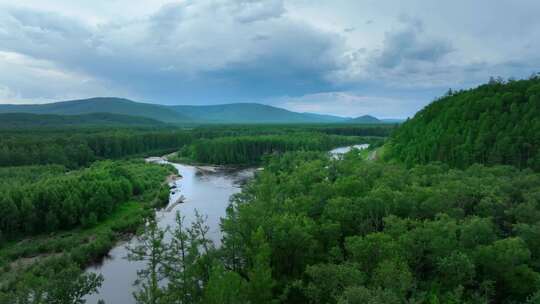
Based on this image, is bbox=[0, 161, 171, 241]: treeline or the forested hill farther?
the forested hill

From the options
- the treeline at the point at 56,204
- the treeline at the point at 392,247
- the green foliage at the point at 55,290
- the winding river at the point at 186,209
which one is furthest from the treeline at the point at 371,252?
the treeline at the point at 56,204

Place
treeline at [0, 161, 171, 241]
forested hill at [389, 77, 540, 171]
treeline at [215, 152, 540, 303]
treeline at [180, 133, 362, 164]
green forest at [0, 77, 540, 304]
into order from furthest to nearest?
1. treeline at [180, 133, 362, 164]
2. forested hill at [389, 77, 540, 171]
3. treeline at [0, 161, 171, 241]
4. green forest at [0, 77, 540, 304]
5. treeline at [215, 152, 540, 303]

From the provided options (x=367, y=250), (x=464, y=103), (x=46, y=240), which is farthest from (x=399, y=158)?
(x=46, y=240)

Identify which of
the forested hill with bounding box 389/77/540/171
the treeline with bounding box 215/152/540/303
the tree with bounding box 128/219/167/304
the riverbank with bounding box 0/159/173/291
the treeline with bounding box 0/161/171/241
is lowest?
the riverbank with bounding box 0/159/173/291

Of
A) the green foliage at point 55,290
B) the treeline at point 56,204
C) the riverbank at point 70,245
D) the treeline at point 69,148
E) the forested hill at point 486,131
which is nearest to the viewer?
the green foliage at point 55,290

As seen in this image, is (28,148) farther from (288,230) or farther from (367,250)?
(367,250)

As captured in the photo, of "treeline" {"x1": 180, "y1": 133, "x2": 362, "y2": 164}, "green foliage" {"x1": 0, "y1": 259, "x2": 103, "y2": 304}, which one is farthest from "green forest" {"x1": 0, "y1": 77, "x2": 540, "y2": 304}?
"treeline" {"x1": 180, "y1": 133, "x2": 362, "y2": 164}

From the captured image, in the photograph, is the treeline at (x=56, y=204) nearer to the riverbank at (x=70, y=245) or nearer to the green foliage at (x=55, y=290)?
the riverbank at (x=70, y=245)

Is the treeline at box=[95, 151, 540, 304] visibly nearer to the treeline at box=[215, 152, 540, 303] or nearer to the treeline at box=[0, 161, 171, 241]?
the treeline at box=[215, 152, 540, 303]
